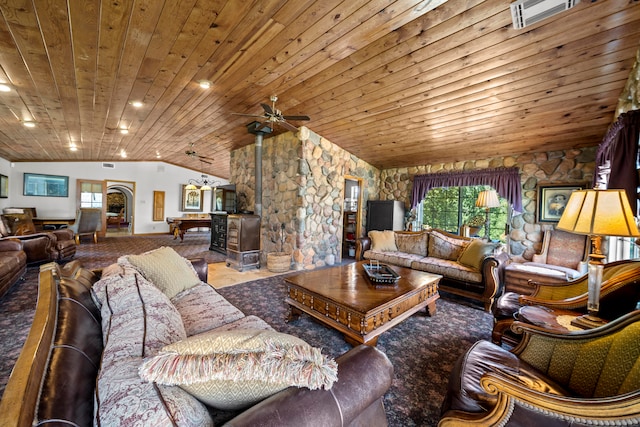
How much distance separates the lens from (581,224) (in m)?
1.50

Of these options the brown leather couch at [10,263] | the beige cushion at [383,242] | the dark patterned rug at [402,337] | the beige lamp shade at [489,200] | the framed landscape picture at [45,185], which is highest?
the framed landscape picture at [45,185]

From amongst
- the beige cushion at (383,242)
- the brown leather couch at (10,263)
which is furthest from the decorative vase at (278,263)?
the brown leather couch at (10,263)

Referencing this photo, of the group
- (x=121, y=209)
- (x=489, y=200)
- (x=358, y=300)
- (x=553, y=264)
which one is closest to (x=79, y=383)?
(x=358, y=300)

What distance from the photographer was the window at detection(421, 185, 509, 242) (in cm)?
454

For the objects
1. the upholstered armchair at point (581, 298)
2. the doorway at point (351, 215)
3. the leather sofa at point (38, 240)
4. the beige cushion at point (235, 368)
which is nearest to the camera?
the beige cushion at point (235, 368)

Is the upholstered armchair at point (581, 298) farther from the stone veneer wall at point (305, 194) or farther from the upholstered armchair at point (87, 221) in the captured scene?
the upholstered armchair at point (87, 221)

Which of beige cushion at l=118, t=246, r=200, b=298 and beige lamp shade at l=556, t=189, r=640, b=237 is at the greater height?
beige lamp shade at l=556, t=189, r=640, b=237

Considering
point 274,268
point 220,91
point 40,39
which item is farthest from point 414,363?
point 40,39

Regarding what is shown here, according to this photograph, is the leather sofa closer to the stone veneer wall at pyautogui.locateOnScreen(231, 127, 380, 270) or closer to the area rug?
the area rug

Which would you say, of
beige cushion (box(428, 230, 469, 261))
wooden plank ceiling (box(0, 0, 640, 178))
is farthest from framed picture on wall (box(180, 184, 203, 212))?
beige cushion (box(428, 230, 469, 261))

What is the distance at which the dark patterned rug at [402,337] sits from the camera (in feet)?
5.12

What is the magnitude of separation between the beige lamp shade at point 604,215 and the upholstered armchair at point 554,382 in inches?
23.6

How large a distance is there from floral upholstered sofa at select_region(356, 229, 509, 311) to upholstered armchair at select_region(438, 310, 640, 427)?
72.6 inches

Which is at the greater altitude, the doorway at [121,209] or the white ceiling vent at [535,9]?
the white ceiling vent at [535,9]
